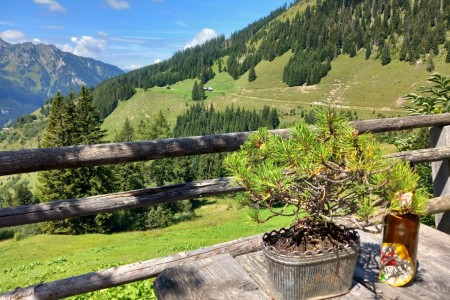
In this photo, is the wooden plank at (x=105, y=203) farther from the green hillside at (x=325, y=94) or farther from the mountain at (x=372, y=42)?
the mountain at (x=372, y=42)

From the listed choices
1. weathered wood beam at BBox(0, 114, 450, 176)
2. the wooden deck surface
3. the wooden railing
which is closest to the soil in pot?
Result: the wooden deck surface

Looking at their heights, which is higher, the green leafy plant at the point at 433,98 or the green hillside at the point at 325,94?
the green leafy plant at the point at 433,98

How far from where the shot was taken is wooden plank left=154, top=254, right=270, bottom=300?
2025mm

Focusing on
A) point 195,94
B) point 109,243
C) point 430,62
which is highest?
point 430,62

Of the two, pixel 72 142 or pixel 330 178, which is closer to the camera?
pixel 330 178

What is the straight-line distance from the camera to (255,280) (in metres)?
Result: 2.21

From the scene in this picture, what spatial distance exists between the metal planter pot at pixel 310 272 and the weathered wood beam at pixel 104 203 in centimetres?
77

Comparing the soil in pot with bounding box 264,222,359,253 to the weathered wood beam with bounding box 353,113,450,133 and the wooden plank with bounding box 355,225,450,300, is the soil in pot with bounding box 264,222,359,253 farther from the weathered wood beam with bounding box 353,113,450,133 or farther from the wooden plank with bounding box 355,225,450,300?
the weathered wood beam with bounding box 353,113,450,133

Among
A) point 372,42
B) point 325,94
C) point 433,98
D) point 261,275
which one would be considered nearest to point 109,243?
point 433,98

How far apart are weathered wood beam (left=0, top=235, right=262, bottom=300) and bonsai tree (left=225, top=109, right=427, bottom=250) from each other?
3.76 feet

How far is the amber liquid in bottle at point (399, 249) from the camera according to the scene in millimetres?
1968

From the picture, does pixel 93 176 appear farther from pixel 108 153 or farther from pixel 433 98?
pixel 108 153

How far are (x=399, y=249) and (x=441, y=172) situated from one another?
11.4ft

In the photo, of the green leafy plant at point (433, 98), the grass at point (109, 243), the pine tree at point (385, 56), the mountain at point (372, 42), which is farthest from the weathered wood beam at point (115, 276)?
the pine tree at point (385, 56)
